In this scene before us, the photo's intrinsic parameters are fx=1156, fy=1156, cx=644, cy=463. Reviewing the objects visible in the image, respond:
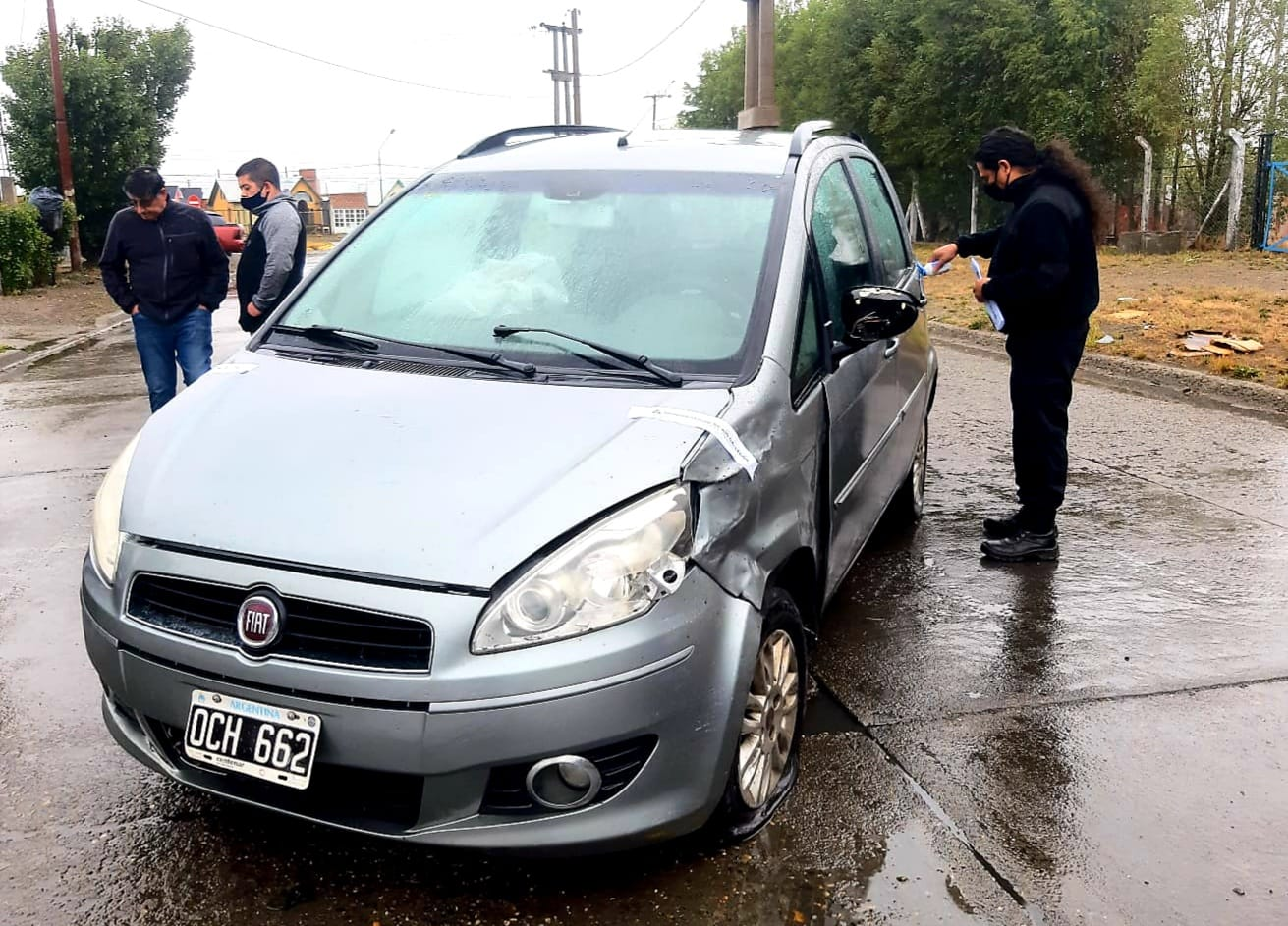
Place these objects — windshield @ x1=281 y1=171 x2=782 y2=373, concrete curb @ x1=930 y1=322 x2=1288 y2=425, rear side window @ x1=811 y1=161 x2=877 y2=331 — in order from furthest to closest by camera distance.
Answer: concrete curb @ x1=930 y1=322 x2=1288 y2=425
rear side window @ x1=811 y1=161 x2=877 y2=331
windshield @ x1=281 y1=171 x2=782 y2=373

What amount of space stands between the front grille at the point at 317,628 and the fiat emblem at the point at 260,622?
0.02 m

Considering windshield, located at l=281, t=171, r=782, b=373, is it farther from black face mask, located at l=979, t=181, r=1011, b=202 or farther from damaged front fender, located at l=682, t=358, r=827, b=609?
black face mask, located at l=979, t=181, r=1011, b=202

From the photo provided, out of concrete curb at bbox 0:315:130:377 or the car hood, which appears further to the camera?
concrete curb at bbox 0:315:130:377

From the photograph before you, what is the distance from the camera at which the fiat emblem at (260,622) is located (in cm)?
240

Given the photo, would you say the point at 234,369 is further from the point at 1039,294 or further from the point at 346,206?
the point at 346,206

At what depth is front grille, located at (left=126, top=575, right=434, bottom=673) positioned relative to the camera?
7.70 ft

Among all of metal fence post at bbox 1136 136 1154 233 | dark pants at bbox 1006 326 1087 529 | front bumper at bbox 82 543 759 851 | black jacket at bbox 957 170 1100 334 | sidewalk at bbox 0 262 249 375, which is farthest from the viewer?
metal fence post at bbox 1136 136 1154 233

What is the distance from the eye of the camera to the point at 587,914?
265cm

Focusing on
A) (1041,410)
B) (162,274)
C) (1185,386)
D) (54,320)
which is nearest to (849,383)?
(1041,410)

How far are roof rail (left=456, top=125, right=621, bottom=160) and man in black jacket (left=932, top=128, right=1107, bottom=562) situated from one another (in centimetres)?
179

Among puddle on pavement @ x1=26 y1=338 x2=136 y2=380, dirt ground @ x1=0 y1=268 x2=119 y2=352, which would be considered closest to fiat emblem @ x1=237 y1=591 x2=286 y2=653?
puddle on pavement @ x1=26 y1=338 x2=136 y2=380

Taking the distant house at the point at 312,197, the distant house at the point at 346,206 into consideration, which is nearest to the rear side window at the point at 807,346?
the distant house at the point at 312,197

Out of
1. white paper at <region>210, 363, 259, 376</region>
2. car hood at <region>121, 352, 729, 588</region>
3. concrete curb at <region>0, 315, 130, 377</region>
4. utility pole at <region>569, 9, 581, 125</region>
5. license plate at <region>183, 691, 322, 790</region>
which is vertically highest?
utility pole at <region>569, 9, 581, 125</region>

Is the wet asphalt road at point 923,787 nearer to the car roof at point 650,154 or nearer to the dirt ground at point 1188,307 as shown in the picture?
the car roof at point 650,154
